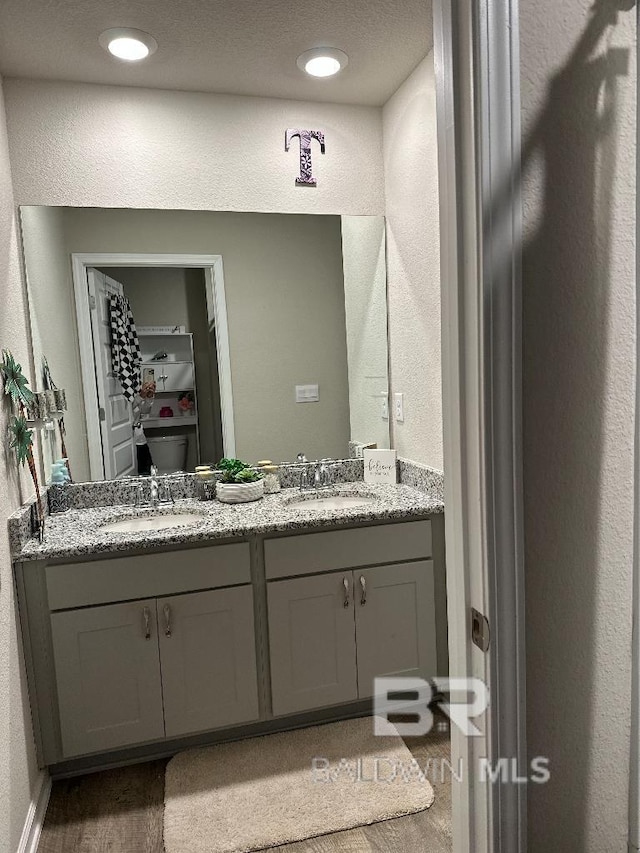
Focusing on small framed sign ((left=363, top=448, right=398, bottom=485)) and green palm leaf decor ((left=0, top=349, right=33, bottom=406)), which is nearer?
green palm leaf decor ((left=0, top=349, right=33, bottom=406))

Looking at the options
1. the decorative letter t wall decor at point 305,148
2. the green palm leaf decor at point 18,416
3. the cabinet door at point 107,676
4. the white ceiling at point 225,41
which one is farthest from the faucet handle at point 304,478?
the white ceiling at point 225,41

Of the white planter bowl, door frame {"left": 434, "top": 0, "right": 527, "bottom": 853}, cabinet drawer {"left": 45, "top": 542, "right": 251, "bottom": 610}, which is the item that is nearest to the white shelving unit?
the white planter bowl

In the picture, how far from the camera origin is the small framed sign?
269 cm

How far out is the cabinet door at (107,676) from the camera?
1963 mm

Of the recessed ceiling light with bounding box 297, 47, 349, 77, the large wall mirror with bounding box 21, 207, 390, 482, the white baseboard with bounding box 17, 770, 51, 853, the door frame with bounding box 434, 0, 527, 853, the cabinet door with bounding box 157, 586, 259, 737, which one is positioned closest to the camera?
the door frame with bounding box 434, 0, 527, 853

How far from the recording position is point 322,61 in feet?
7.30

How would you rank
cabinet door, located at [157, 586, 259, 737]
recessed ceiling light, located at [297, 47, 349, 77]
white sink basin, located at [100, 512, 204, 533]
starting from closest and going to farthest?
cabinet door, located at [157, 586, 259, 737], recessed ceiling light, located at [297, 47, 349, 77], white sink basin, located at [100, 512, 204, 533]

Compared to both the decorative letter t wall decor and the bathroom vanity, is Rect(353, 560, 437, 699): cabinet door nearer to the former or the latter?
the bathroom vanity

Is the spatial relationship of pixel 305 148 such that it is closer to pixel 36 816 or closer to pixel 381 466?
pixel 381 466

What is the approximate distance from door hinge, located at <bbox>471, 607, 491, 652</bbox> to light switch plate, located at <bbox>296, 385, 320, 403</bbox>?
6.22 feet

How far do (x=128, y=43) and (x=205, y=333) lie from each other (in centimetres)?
107

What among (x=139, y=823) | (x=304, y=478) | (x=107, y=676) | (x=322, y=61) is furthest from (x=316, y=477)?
(x=322, y=61)

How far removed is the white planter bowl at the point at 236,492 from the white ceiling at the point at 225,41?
1622mm

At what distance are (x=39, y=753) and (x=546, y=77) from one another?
229cm
